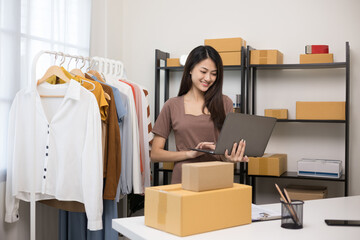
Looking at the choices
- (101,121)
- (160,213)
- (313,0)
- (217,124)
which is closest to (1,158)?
(101,121)

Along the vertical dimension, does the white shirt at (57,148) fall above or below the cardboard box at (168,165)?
above

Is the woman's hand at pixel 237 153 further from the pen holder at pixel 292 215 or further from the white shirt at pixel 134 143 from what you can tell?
the white shirt at pixel 134 143

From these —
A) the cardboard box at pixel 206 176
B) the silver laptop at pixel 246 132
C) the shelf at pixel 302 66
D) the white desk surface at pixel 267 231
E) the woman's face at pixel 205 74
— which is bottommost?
the white desk surface at pixel 267 231

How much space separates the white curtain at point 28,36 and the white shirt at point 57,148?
171 mm

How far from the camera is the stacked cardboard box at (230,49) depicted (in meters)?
3.76

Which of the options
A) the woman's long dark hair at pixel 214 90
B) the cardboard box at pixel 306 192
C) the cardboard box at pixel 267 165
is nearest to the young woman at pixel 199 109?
the woman's long dark hair at pixel 214 90

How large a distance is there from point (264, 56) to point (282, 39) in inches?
14.5

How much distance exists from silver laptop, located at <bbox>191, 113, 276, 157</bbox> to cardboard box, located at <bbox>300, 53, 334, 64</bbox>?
5.08ft

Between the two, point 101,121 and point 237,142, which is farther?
point 101,121

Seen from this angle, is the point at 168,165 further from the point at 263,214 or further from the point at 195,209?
the point at 195,209

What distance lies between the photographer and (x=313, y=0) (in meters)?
3.89

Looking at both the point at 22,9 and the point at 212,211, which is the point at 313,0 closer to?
the point at 22,9

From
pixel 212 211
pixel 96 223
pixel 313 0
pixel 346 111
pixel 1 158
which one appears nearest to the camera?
pixel 212 211

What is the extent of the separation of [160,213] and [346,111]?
2.43 m
